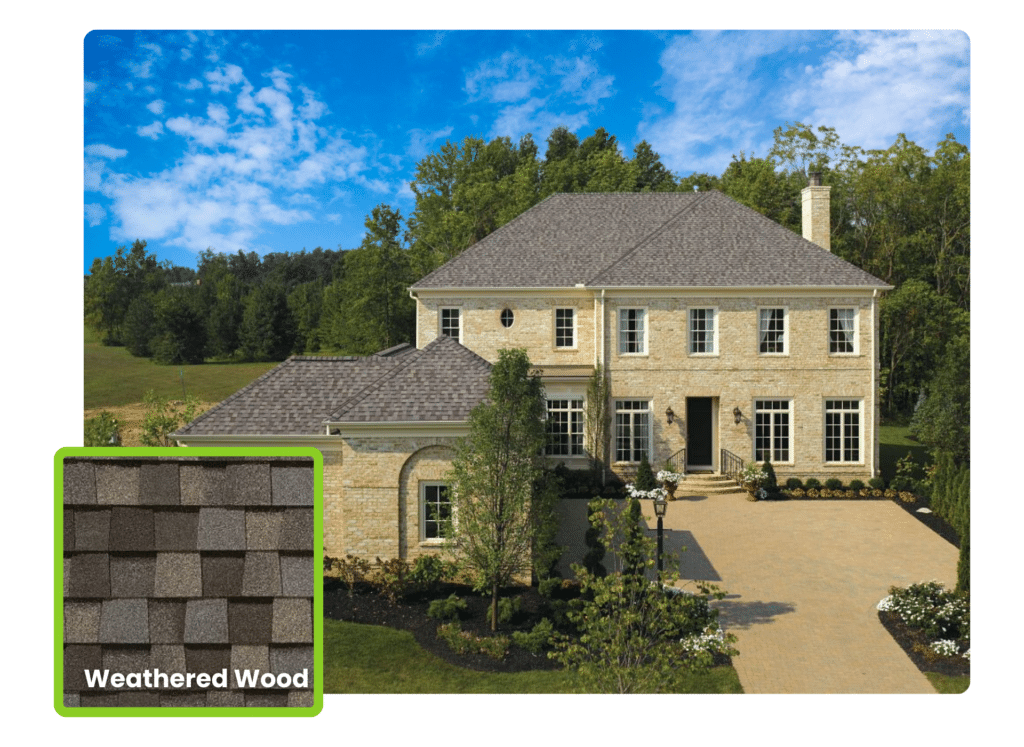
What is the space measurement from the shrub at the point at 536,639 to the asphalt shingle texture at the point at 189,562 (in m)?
4.53

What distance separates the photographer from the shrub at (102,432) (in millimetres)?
15107

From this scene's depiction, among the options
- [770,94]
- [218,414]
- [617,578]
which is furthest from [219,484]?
[770,94]

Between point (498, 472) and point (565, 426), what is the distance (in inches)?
424

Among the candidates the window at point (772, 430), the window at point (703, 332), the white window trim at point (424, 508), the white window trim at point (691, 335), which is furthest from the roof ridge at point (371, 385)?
the window at point (772, 430)

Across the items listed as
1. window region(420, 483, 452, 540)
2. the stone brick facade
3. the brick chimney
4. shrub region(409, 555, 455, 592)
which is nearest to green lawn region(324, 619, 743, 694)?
shrub region(409, 555, 455, 592)

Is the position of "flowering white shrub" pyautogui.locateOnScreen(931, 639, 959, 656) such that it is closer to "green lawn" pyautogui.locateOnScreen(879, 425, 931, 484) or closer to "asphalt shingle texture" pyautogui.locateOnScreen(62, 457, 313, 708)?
"asphalt shingle texture" pyautogui.locateOnScreen(62, 457, 313, 708)

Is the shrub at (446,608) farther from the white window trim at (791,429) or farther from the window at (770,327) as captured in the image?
the window at (770,327)

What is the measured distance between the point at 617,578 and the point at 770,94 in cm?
1028

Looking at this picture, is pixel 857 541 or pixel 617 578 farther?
pixel 857 541

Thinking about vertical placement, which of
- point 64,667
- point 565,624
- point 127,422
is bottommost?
point 565,624

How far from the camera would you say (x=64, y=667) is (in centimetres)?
741

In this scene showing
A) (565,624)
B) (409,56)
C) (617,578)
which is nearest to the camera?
(617,578)

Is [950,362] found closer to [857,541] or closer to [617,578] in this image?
[857,541]

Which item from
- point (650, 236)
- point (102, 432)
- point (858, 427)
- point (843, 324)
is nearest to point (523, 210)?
point (650, 236)
